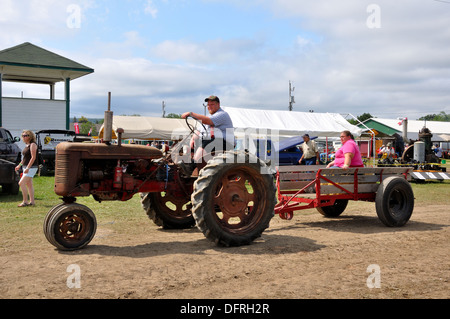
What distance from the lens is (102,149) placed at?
5.65m

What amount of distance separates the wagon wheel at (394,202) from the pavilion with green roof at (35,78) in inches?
849

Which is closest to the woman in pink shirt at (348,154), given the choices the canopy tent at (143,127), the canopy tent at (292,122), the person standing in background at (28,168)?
the person standing in background at (28,168)

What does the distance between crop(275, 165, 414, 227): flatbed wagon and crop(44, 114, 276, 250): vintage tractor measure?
111 cm

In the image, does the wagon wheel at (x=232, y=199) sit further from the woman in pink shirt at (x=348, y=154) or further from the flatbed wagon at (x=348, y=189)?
the woman in pink shirt at (x=348, y=154)

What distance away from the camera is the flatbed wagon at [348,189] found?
7254 millimetres

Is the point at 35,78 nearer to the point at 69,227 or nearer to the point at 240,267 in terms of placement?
the point at 69,227

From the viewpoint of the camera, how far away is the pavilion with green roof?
78.8ft

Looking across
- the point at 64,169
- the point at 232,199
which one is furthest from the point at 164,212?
the point at 64,169

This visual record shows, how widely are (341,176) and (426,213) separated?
9.94 ft

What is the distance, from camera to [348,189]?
24.5 ft

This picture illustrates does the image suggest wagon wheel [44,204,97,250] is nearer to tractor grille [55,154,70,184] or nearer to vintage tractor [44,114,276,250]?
vintage tractor [44,114,276,250]

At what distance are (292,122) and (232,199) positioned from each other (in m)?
17.8

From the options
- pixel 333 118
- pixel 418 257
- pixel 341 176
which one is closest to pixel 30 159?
pixel 341 176

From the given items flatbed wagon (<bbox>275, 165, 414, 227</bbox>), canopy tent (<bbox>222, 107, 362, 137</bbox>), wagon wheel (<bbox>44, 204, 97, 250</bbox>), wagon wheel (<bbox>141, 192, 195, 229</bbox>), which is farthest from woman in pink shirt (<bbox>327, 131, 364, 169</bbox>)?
canopy tent (<bbox>222, 107, 362, 137</bbox>)
